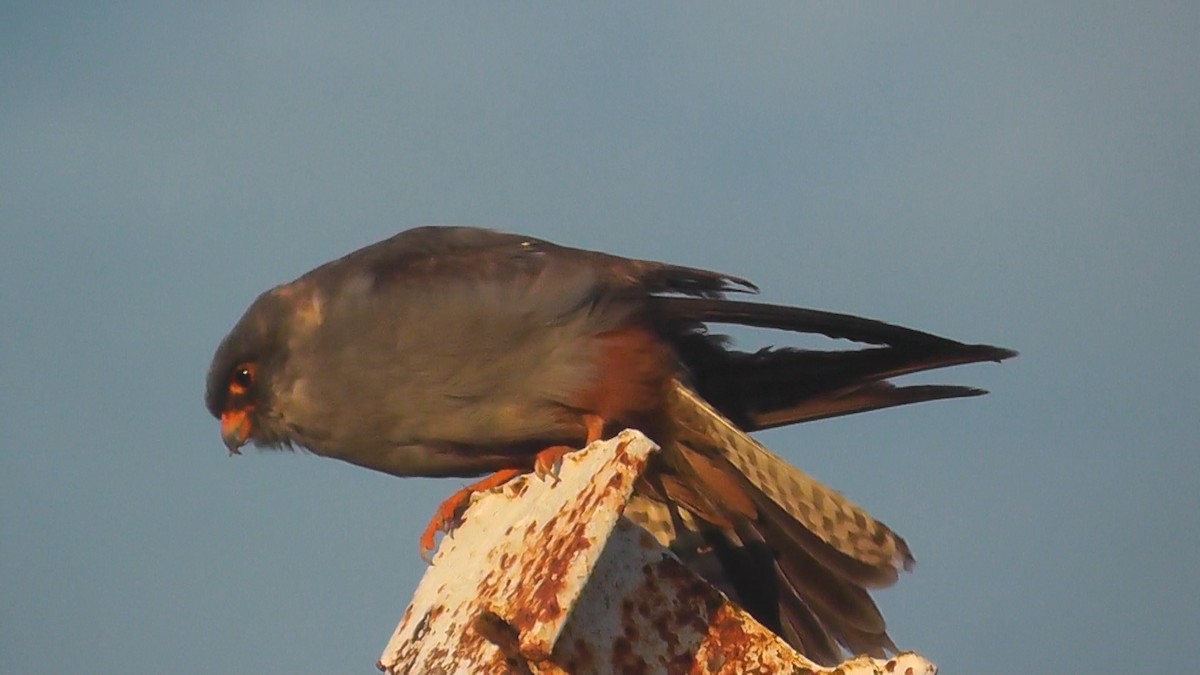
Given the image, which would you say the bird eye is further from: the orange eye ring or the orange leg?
the orange leg

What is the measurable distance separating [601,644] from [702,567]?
2.08 meters

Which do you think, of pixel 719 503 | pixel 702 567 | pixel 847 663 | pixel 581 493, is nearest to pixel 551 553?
pixel 581 493

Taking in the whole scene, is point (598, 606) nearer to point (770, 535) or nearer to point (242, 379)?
point (770, 535)

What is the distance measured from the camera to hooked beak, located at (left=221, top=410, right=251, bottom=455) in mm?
5203

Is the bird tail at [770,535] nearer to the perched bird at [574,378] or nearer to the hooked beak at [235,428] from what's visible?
the perched bird at [574,378]

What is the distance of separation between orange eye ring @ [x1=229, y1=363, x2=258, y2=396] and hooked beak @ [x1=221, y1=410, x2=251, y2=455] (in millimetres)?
75

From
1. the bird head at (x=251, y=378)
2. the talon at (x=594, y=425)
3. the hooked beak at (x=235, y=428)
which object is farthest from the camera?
the hooked beak at (x=235, y=428)

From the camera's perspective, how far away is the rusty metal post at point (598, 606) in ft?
7.16

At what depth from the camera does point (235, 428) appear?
17.1ft

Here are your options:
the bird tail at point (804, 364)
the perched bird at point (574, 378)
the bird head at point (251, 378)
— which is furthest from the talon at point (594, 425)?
the bird head at point (251, 378)

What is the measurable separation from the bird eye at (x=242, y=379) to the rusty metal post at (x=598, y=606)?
9.12 feet

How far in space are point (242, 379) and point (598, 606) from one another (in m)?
3.18

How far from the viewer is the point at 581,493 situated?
233cm

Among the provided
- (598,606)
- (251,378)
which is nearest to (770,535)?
(251,378)
